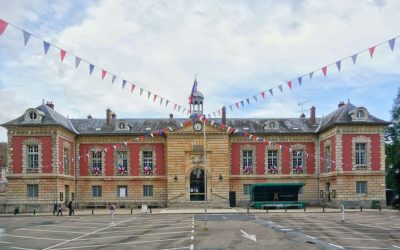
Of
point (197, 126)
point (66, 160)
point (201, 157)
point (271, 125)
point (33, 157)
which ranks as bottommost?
point (66, 160)

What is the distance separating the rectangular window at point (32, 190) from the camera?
46875 millimetres

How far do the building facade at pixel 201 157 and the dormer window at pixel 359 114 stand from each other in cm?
9

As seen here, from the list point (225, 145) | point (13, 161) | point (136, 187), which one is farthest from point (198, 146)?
point (13, 161)

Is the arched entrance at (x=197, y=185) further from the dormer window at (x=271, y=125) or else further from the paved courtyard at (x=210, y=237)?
the paved courtyard at (x=210, y=237)

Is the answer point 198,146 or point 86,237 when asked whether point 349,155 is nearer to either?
point 198,146

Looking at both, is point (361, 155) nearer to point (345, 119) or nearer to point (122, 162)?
point (345, 119)

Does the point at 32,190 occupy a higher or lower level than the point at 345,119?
lower

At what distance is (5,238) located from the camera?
78.1 feet

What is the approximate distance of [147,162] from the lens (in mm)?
53562

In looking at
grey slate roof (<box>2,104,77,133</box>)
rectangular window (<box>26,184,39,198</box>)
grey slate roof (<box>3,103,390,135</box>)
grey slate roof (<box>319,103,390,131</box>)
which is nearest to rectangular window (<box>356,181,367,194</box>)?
grey slate roof (<box>319,103,390,131</box>)

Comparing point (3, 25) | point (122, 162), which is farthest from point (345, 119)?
point (3, 25)

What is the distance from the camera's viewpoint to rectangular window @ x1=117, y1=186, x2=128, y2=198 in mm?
52688

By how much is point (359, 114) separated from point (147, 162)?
863 inches

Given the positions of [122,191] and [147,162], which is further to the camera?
[147,162]
